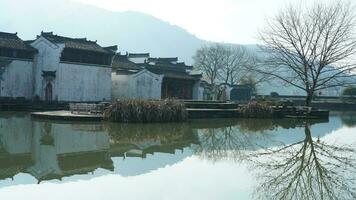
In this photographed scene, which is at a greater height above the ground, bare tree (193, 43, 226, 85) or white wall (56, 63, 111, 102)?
bare tree (193, 43, 226, 85)

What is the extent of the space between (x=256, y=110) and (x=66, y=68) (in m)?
18.0

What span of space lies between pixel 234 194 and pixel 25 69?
36.2m

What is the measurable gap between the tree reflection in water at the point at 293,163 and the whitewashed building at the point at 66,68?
79.3 ft

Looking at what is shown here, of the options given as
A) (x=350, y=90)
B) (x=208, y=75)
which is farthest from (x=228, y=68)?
(x=350, y=90)

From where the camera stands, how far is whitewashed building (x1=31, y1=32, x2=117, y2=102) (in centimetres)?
4112

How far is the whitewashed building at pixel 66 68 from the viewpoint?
41.1 meters

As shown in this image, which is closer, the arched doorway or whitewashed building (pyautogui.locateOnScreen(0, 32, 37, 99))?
whitewashed building (pyautogui.locateOnScreen(0, 32, 37, 99))

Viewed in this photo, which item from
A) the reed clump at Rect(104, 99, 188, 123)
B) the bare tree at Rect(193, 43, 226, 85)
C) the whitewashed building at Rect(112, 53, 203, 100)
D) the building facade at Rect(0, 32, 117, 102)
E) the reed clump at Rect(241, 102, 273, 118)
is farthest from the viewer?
the bare tree at Rect(193, 43, 226, 85)

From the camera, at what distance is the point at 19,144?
1557 cm

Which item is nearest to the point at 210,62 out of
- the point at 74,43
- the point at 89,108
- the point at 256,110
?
the point at 74,43

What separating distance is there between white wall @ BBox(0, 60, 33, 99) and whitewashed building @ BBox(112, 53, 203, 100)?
9.37 metres

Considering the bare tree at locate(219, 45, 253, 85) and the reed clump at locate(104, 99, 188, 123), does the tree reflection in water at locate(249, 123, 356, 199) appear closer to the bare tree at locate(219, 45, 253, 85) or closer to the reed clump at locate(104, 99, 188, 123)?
the reed clump at locate(104, 99, 188, 123)

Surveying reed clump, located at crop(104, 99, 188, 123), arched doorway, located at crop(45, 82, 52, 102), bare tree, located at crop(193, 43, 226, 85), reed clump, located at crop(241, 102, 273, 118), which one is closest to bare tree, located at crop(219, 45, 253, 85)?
bare tree, located at crop(193, 43, 226, 85)

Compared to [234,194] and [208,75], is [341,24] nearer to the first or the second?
[234,194]
